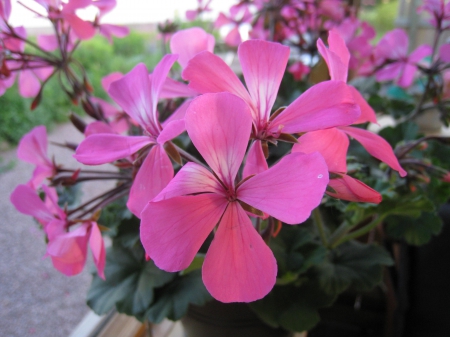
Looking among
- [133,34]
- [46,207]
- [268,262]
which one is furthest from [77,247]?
[133,34]

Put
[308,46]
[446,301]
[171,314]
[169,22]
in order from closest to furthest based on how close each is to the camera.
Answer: [171,314]
[169,22]
[308,46]
[446,301]

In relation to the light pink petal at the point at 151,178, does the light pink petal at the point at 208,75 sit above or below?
above

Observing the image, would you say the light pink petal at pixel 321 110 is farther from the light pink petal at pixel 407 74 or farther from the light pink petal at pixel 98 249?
the light pink petal at pixel 407 74

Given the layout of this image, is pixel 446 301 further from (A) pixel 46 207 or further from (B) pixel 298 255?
(A) pixel 46 207

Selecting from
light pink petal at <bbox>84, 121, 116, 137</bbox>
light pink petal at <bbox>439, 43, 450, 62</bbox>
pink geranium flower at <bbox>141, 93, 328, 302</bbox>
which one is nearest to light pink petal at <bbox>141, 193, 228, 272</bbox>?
pink geranium flower at <bbox>141, 93, 328, 302</bbox>

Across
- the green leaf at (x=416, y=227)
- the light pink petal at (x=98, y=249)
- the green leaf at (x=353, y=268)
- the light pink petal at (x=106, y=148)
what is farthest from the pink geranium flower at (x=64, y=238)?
the green leaf at (x=416, y=227)

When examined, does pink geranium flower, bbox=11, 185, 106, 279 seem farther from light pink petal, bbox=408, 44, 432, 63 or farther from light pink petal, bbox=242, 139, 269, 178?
light pink petal, bbox=408, 44, 432, 63

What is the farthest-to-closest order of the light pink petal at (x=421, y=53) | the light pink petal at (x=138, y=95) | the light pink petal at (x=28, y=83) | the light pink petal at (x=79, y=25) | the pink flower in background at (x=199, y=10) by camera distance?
the pink flower in background at (x=199, y=10)
the light pink petal at (x=421, y=53)
the light pink petal at (x=28, y=83)
the light pink petal at (x=79, y=25)
the light pink petal at (x=138, y=95)
